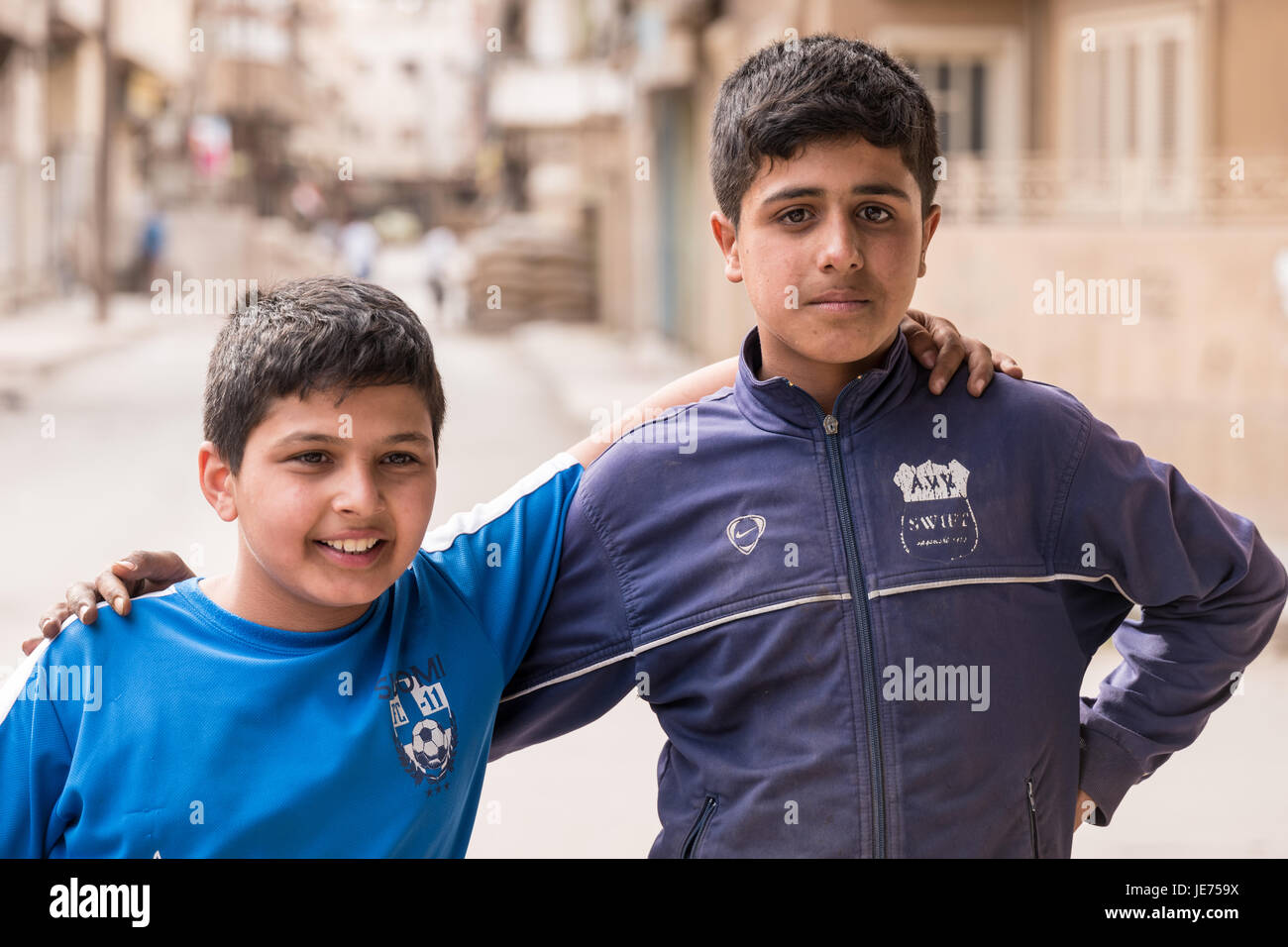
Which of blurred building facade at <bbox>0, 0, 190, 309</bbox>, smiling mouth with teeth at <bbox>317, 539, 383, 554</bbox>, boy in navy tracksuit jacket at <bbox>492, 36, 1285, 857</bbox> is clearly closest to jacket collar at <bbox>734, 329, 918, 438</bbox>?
boy in navy tracksuit jacket at <bbox>492, 36, 1285, 857</bbox>

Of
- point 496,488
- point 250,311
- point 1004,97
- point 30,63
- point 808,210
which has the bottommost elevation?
point 496,488

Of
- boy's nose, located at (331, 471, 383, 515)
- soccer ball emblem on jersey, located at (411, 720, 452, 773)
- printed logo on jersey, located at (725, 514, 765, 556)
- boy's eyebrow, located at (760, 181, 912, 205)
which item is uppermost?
boy's eyebrow, located at (760, 181, 912, 205)

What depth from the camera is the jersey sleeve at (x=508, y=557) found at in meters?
2.12

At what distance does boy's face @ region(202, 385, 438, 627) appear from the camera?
75.7 inches

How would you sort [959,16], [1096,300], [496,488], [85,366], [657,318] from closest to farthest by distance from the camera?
[496,488] → [1096,300] → [959,16] → [85,366] → [657,318]

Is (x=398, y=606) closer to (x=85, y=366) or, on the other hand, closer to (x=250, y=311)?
(x=250, y=311)

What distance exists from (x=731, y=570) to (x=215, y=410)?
0.73 m

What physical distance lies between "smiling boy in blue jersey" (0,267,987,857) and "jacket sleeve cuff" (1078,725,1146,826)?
0.90 metres

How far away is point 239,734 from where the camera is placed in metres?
1.89

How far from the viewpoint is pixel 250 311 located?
204 cm

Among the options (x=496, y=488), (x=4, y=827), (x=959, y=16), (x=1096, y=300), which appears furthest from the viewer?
(x=959, y=16)

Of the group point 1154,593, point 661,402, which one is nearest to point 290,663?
point 661,402

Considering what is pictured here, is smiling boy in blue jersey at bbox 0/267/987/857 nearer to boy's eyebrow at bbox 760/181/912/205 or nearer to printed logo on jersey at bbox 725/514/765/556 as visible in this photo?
printed logo on jersey at bbox 725/514/765/556
